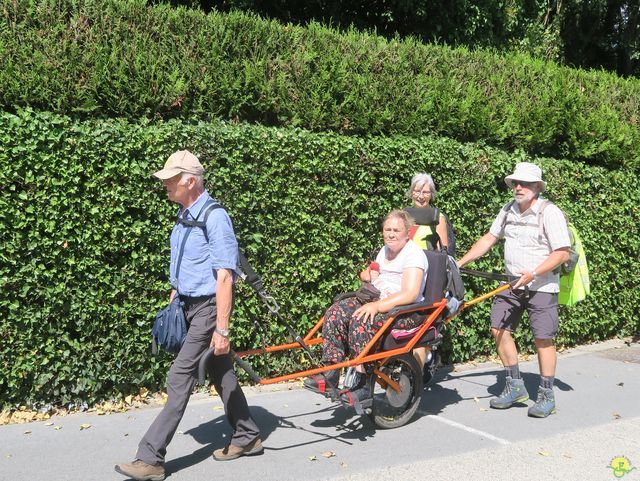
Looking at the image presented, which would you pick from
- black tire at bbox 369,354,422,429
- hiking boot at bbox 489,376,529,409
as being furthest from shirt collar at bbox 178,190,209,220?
hiking boot at bbox 489,376,529,409

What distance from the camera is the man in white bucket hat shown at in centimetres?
592

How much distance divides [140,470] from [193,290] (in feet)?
3.80

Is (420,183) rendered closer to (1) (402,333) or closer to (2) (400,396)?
(1) (402,333)

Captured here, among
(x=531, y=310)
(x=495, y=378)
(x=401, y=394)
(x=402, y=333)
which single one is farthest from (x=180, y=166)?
(x=495, y=378)

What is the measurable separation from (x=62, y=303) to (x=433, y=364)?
3.26m

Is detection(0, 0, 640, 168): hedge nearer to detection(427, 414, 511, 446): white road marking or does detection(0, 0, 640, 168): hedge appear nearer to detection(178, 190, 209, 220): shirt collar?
detection(178, 190, 209, 220): shirt collar

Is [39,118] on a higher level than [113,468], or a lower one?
higher

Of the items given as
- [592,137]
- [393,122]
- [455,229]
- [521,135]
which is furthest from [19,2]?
[592,137]

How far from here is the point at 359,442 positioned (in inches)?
212

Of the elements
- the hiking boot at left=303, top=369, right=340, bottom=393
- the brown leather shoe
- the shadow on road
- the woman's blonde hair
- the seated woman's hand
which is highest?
the woman's blonde hair

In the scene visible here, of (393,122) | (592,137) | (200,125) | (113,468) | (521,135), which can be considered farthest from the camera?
(592,137)

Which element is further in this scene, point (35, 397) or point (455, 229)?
point (455, 229)

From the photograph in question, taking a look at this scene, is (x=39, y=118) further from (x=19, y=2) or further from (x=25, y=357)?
(x=25, y=357)

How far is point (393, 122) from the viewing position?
760 centimetres
